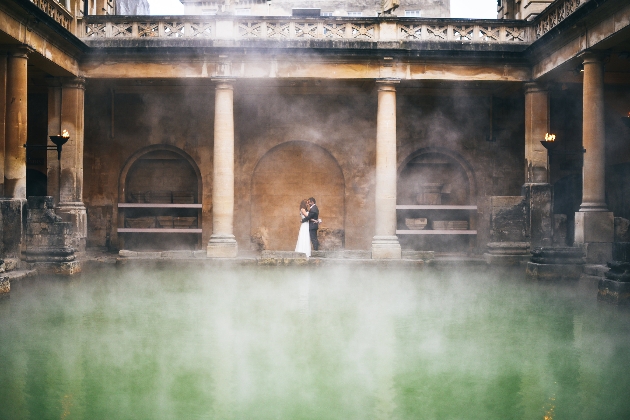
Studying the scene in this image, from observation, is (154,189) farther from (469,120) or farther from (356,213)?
(469,120)

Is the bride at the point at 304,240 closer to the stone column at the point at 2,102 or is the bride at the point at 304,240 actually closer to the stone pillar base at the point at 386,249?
the stone pillar base at the point at 386,249

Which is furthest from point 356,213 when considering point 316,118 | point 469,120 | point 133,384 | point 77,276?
point 133,384

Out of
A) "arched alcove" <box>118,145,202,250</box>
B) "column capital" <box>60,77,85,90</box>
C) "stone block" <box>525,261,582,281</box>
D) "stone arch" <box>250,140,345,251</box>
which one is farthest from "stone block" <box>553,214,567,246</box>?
"column capital" <box>60,77,85,90</box>

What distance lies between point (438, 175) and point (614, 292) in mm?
10714

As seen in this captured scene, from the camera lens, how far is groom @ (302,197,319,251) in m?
15.4

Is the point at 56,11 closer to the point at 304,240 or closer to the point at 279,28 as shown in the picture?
the point at 279,28

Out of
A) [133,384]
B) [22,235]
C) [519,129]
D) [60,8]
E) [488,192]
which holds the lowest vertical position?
[133,384]

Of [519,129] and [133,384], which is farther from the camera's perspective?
[519,129]

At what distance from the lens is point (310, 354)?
18.2 feet

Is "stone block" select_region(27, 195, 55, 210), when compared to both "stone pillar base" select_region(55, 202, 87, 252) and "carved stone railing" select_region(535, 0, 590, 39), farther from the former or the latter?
"carved stone railing" select_region(535, 0, 590, 39)

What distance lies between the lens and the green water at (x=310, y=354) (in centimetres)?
425

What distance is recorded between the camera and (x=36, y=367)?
513cm

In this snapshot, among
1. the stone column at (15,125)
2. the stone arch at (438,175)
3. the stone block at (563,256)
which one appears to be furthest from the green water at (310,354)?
the stone arch at (438,175)

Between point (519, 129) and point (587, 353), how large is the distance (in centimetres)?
1402
